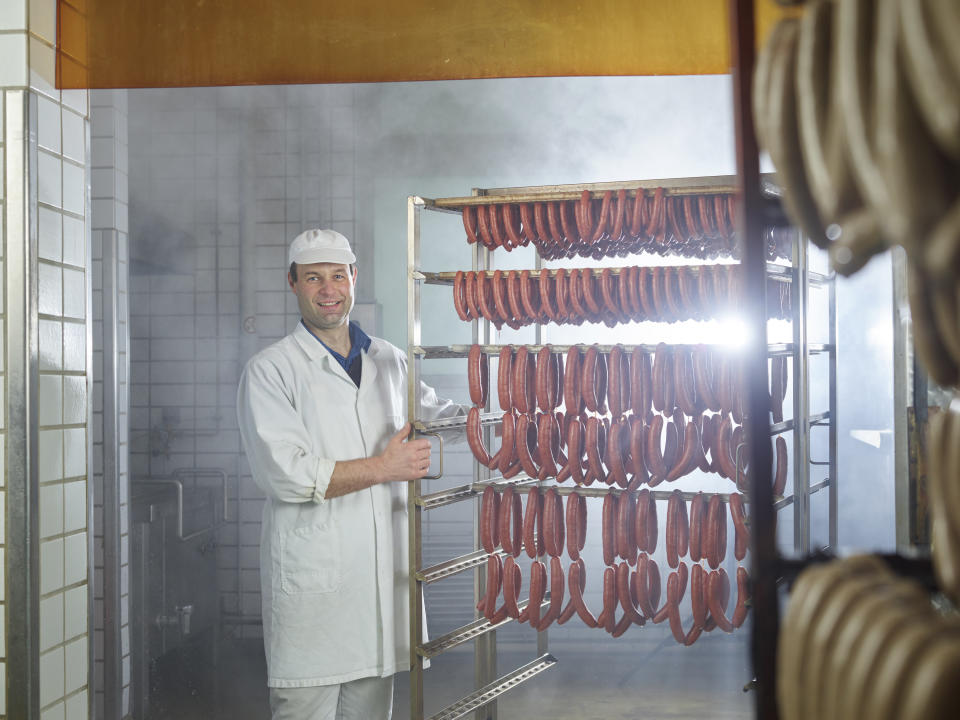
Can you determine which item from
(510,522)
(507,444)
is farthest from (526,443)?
(510,522)

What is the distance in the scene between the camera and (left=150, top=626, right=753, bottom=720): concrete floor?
12.7ft

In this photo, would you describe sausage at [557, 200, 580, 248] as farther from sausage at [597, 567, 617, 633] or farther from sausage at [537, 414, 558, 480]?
sausage at [597, 567, 617, 633]

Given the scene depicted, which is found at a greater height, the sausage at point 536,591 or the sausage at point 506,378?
the sausage at point 506,378

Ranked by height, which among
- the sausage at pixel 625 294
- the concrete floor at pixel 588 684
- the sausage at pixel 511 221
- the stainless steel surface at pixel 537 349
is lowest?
the concrete floor at pixel 588 684

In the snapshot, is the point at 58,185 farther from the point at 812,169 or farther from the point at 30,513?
the point at 812,169

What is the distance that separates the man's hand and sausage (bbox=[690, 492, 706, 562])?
843 mm

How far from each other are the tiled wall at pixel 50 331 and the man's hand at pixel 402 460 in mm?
927

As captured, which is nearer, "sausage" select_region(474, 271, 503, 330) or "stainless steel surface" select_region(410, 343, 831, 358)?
"stainless steel surface" select_region(410, 343, 831, 358)

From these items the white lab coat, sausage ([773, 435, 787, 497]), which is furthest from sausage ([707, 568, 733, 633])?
the white lab coat

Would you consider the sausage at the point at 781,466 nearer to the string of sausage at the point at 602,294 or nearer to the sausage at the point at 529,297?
the string of sausage at the point at 602,294

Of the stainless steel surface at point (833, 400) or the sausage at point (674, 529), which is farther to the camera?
the stainless steel surface at point (833, 400)

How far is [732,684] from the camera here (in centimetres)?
414

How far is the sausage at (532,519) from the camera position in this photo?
2.78 metres

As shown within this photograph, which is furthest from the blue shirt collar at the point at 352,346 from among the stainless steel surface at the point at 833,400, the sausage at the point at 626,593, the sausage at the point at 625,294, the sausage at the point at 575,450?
the stainless steel surface at the point at 833,400
